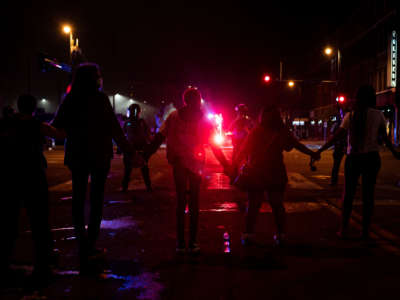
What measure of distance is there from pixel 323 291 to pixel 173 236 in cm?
234

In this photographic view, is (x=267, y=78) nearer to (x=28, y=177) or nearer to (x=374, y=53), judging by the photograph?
(x=374, y=53)

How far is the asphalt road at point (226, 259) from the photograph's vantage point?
345cm

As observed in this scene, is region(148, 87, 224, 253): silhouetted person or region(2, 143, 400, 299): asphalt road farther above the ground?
region(148, 87, 224, 253): silhouetted person

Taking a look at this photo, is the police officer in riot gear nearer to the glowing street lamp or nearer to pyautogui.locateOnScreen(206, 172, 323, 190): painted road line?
pyautogui.locateOnScreen(206, 172, 323, 190): painted road line

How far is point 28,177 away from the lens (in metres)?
3.76

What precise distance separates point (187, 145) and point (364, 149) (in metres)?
2.24

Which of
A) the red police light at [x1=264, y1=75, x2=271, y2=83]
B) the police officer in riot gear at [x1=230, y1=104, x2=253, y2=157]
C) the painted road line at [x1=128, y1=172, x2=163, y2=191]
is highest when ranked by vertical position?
the red police light at [x1=264, y1=75, x2=271, y2=83]

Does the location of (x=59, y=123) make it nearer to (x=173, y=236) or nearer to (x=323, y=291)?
(x=173, y=236)

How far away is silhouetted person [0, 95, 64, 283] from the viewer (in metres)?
3.75

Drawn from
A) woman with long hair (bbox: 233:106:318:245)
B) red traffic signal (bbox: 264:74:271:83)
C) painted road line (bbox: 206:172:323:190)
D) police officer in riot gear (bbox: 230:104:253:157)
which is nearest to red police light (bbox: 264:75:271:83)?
red traffic signal (bbox: 264:74:271:83)

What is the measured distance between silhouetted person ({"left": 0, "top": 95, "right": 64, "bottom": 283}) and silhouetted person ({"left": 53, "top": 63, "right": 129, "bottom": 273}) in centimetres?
23

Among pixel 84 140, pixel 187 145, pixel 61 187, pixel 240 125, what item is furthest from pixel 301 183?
pixel 84 140

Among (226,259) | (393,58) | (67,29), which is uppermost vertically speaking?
(67,29)

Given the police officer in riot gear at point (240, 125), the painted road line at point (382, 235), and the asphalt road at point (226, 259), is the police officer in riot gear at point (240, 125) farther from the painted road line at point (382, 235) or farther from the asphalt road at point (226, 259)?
the painted road line at point (382, 235)
